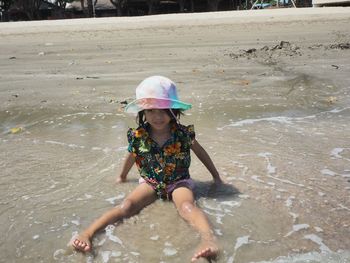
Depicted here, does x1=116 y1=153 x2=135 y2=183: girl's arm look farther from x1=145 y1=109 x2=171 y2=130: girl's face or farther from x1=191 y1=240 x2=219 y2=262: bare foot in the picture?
x1=191 y1=240 x2=219 y2=262: bare foot

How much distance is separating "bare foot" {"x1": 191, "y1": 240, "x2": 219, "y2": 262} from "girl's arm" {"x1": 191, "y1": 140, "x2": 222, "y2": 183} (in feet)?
2.80

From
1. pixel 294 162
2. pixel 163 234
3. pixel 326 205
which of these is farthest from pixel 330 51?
pixel 163 234

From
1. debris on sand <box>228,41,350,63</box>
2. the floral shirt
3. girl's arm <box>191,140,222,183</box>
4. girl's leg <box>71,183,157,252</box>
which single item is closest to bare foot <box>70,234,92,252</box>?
girl's leg <box>71,183,157,252</box>

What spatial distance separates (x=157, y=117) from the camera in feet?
9.87

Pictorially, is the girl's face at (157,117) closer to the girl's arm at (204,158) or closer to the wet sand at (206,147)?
the girl's arm at (204,158)

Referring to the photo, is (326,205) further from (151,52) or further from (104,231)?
(151,52)

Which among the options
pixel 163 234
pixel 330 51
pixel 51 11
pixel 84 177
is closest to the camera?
pixel 163 234

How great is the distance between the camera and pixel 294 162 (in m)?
3.66

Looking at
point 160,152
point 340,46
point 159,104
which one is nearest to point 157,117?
point 159,104

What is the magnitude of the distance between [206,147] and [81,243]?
1.83m

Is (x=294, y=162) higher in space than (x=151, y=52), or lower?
lower

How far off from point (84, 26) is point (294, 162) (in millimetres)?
14771

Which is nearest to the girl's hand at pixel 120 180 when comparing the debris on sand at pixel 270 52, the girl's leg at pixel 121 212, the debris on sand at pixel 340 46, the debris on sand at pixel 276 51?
the girl's leg at pixel 121 212

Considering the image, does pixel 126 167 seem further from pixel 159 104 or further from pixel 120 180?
pixel 159 104
